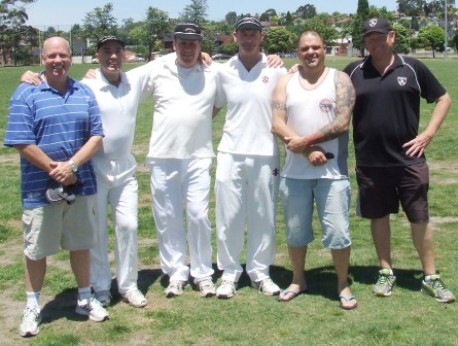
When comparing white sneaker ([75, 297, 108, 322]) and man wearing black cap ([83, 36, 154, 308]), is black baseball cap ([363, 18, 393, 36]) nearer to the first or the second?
man wearing black cap ([83, 36, 154, 308])

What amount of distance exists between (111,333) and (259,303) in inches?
46.4

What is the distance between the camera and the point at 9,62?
85438mm

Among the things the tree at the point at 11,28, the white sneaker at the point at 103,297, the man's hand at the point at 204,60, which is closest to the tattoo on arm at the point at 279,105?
the man's hand at the point at 204,60

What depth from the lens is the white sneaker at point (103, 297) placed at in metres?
5.14

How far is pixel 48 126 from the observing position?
4.45 meters

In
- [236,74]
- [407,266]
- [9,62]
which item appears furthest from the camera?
[9,62]

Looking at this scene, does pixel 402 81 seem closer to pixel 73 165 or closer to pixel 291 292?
pixel 291 292

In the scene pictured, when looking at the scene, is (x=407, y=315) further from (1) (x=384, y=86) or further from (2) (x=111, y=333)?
(2) (x=111, y=333)

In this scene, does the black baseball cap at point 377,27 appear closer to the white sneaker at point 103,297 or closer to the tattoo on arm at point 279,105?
the tattoo on arm at point 279,105

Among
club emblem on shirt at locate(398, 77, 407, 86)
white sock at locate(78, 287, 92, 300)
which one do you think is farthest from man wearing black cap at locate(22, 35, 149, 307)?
club emblem on shirt at locate(398, 77, 407, 86)

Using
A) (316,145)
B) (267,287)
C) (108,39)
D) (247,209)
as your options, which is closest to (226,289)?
(267,287)

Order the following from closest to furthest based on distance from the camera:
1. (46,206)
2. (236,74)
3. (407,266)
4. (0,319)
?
(46,206) → (0,319) → (236,74) → (407,266)

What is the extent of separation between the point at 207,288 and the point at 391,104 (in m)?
2.02

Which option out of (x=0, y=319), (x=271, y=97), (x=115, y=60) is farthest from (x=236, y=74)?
(x=0, y=319)
